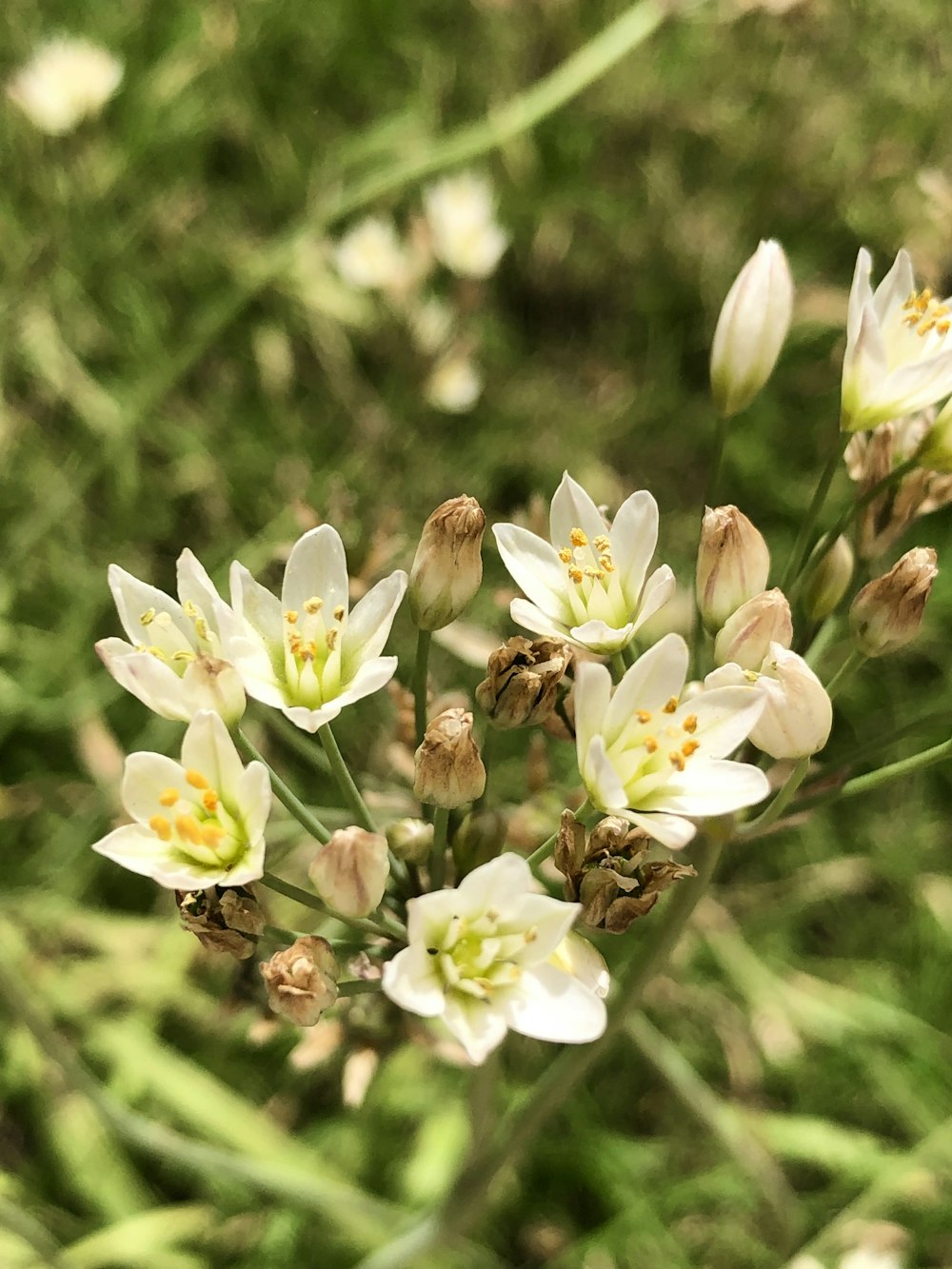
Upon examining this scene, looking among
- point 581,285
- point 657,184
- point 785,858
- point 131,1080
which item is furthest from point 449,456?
point 131,1080

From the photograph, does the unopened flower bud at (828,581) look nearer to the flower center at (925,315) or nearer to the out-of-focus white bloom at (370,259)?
the flower center at (925,315)

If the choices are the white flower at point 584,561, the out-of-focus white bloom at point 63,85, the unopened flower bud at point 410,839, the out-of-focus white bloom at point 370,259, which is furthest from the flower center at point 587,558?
the out-of-focus white bloom at point 63,85

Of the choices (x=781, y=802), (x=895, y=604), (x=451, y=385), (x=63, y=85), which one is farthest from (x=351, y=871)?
(x=63, y=85)

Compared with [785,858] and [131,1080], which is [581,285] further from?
[131,1080]

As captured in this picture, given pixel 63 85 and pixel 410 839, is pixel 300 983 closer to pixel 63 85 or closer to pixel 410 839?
pixel 410 839

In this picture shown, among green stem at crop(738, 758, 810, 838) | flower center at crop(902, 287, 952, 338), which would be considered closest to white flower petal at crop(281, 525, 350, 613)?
green stem at crop(738, 758, 810, 838)

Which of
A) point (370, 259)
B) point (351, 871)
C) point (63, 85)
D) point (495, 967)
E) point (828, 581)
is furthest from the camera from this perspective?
point (370, 259)

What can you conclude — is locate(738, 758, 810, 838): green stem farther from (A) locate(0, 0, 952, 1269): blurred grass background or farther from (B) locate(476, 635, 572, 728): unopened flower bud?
(A) locate(0, 0, 952, 1269): blurred grass background
